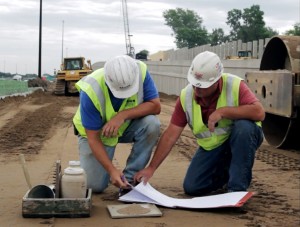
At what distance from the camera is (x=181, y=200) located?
170 inches

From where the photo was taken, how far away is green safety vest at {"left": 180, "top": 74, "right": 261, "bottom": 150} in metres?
4.37

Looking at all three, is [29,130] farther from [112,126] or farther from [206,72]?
[206,72]

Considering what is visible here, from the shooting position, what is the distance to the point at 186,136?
9.59 m

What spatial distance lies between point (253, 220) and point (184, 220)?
495 millimetres

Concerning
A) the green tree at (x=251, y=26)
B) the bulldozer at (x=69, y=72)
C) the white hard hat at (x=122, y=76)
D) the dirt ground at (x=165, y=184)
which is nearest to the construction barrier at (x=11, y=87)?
the bulldozer at (x=69, y=72)

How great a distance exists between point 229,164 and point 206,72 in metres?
0.97

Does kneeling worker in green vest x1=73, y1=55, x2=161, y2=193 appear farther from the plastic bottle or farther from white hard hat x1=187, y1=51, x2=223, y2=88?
white hard hat x1=187, y1=51, x2=223, y2=88

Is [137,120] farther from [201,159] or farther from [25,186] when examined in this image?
[25,186]

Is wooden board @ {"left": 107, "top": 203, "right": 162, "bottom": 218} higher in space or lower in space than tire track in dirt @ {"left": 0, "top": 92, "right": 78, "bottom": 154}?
higher

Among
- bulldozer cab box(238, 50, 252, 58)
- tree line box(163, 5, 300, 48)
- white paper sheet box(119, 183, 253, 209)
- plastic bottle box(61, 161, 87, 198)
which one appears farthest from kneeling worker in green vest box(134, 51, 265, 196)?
tree line box(163, 5, 300, 48)

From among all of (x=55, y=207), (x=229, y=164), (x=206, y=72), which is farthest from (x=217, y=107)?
(x=55, y=207)

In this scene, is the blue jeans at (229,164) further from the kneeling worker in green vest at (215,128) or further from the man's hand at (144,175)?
the man's hand at (144,175)

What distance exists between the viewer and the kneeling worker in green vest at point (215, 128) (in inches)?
167

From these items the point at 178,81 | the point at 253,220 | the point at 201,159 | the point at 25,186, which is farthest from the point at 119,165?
the point at 178,81
